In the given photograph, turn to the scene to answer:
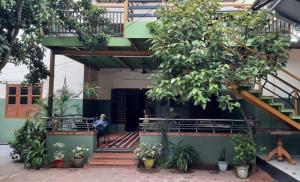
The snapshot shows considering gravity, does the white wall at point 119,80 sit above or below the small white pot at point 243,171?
above

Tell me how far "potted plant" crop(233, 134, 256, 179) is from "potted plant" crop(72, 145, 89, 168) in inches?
168

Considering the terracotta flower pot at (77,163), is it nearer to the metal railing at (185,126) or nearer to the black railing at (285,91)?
the metal railing at (185,126)

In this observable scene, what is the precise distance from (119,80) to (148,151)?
6.20 meters

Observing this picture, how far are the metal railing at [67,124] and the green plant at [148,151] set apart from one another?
1.80 m

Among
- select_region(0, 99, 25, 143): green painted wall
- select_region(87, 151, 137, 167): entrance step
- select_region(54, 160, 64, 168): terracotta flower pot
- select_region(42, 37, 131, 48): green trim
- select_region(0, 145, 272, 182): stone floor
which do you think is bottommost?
select_region(0, 145, 272, 182): stone floor

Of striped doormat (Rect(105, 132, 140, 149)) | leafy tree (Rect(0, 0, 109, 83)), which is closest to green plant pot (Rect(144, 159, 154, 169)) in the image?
striped doormat (Rect(105, 132, 140, 149))

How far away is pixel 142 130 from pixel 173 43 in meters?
3.12

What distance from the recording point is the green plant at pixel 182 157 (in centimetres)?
857

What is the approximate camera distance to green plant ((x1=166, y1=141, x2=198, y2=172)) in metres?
8.57

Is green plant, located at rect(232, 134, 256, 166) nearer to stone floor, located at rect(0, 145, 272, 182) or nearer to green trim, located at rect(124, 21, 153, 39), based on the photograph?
stone floor, located at rect(0, 145, 272, 182)

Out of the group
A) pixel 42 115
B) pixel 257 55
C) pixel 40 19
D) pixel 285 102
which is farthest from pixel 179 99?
pixel 42 115

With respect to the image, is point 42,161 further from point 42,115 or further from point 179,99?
point 179,99

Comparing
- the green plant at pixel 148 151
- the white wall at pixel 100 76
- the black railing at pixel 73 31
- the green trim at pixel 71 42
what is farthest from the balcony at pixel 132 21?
the green plant at pixel 148 151

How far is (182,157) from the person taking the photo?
8.68 metres
